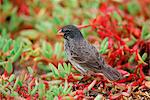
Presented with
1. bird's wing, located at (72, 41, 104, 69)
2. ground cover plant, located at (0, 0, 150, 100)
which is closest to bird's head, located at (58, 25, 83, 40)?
bird's wing, located at (72, 41, 104, 69)

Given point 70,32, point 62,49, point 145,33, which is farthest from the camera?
point 62,49

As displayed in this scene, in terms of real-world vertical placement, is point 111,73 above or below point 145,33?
below

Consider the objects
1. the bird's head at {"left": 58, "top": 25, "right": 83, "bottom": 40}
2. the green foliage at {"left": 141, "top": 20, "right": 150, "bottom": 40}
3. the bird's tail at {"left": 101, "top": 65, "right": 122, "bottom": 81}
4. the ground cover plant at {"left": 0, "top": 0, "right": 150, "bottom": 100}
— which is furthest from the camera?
the green foliage at {"left": 141, "top": 20, "right": 150, "bottom": 40}

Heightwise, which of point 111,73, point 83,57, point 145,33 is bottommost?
point 111,73

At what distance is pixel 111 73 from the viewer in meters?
4.41

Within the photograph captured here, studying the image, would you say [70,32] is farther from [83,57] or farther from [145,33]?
[145,33]

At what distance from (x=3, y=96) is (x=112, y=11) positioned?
1.91m

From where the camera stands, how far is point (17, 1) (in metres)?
6.14

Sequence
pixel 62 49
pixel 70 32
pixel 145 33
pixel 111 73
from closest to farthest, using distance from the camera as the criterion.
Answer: pixel 111 73
pixel 70 32
pixel 145 33
pixel 62 49

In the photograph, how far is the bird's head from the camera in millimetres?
4699

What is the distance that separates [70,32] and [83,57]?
335 millimetres

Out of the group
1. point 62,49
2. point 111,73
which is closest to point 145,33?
point 111,73

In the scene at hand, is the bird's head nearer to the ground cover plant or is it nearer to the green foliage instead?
the ground cover plant

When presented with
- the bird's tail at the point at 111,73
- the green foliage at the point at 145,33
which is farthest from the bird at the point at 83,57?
the green foliage at the point at 145,33
